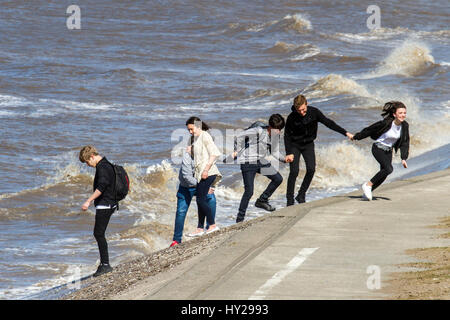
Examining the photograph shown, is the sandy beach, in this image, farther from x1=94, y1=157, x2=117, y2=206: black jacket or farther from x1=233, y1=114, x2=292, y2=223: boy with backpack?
x1=94, y1=157, x2=117, y2=206: black jacket

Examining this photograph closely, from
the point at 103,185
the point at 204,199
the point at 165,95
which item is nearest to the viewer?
the point at 103,185

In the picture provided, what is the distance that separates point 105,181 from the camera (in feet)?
32.7

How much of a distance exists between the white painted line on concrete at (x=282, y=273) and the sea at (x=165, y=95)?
3.71 m

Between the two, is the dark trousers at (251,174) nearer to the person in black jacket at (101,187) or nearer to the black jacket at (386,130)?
the black jacket at (386,130)

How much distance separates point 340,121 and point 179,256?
17.9 m

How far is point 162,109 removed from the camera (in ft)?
99.1

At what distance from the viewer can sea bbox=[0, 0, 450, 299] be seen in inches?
624

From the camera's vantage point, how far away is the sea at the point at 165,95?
Result: 52.0 ft

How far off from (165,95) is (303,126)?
21.7 m

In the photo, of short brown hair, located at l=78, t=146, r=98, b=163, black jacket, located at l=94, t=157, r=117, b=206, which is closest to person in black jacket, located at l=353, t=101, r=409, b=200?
black jacket, located at l=94, t=157, r=117, b=206

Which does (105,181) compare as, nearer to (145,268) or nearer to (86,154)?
(86,154)

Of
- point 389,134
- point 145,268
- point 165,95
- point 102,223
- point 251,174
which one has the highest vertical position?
point 165,95

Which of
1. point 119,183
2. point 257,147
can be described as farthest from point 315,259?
point 257,147

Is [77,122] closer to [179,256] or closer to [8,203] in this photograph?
[8,203]
